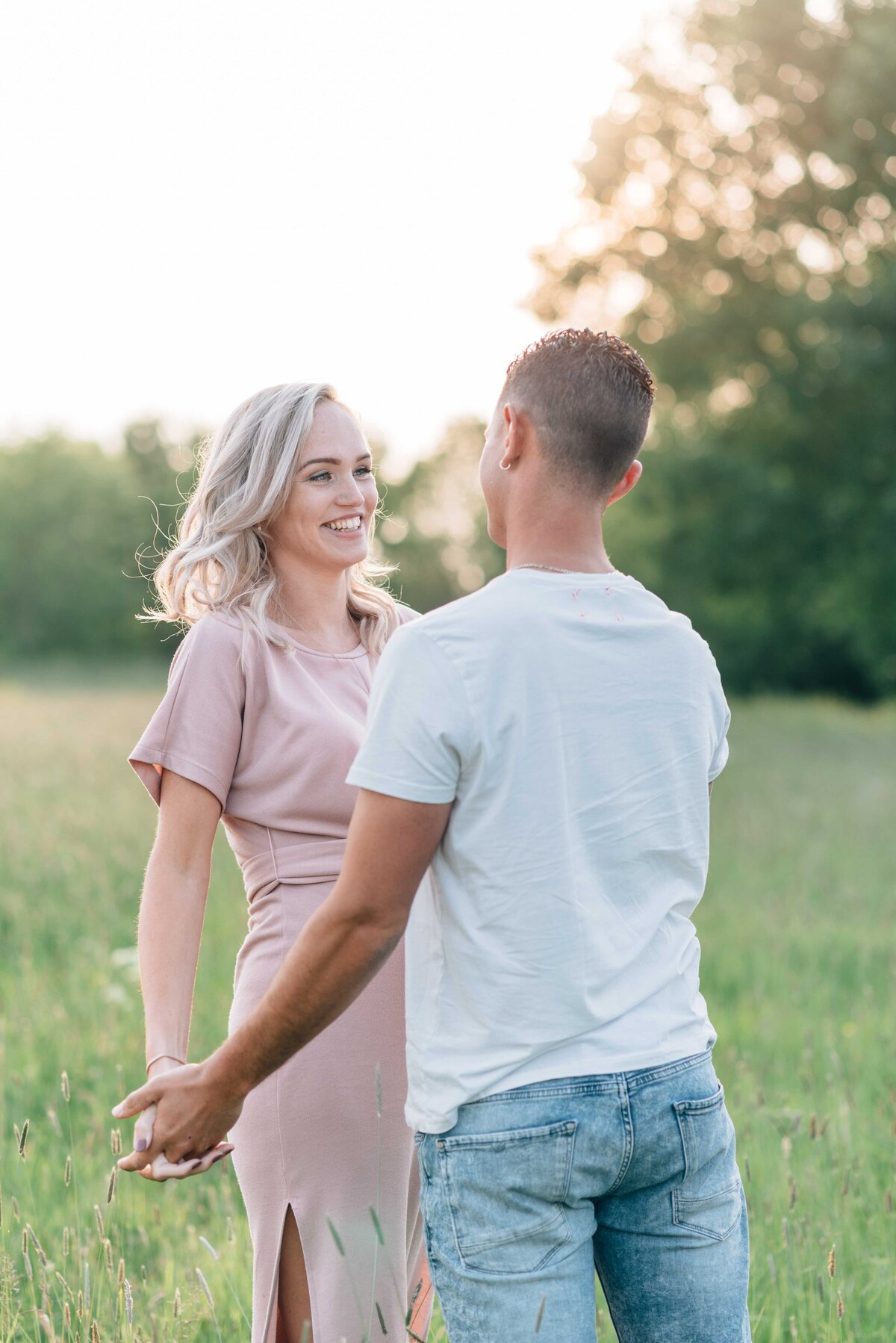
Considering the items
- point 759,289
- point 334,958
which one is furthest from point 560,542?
point 759,289

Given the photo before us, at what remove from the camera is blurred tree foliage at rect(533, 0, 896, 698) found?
23.8 meters

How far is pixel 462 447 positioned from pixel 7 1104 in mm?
66311

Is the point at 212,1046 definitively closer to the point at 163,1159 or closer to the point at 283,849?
the point at 283,849

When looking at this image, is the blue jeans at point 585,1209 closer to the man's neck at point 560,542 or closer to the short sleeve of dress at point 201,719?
the man's neck at point 560,542

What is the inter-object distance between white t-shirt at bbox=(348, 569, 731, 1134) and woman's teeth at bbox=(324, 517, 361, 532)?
101cm

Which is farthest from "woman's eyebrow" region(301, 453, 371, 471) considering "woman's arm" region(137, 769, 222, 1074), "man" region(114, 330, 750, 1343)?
"man" region(114, 330, 750, 1343)

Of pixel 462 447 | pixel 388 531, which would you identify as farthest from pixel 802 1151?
pixel 462 447

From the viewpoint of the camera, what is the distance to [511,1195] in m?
1.71

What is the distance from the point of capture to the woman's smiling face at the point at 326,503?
2.71 metres

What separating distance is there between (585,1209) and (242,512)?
60.4 inches

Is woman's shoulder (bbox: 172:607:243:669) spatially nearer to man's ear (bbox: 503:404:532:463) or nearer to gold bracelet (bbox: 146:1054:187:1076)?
gold bracelet (bbox: 146:1054:187:1076)

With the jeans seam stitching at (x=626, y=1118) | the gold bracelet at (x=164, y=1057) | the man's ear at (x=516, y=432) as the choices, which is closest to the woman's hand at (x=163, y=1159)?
the gold bracelet at (x=164, y=1057)

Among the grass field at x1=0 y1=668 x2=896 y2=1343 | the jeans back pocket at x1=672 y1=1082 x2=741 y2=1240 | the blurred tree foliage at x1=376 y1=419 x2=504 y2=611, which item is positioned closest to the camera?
the jeans back pocket at x1=672 y1=1082 x2=741 y2=1240

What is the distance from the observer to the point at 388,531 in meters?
57.5
